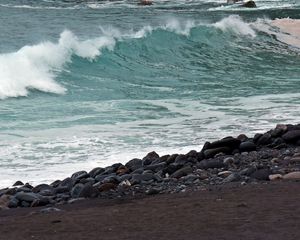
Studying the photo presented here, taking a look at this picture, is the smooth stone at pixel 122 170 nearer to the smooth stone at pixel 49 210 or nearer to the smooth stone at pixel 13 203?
the smooth stone at pixel 13 203

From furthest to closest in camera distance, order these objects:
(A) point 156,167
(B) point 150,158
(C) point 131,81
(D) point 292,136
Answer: (C) point 131,81, (D) point 292,136, (B) point 150,158, (A) point 156,167

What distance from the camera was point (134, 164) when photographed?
35.6ft

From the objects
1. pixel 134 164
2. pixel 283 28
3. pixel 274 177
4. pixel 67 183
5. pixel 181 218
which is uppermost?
pixel 181 218

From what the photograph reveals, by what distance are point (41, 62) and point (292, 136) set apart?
13.6 m

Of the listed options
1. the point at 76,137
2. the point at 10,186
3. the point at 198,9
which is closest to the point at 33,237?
the point at 10,186

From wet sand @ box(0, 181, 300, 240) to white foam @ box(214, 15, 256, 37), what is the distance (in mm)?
27603

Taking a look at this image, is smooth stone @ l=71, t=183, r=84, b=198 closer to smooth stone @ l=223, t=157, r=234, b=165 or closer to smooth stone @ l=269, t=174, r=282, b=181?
smooth stone @ l=223, t=157, r=234, b=165

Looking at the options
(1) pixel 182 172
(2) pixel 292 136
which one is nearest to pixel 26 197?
(1) pixel 182 172

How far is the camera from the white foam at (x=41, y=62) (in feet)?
67.1

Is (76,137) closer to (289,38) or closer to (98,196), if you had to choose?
(98,196)

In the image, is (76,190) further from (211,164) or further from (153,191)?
(211,164)

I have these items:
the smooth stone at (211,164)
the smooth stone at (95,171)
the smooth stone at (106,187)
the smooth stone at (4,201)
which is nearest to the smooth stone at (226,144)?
the smooth stone at (211,164)

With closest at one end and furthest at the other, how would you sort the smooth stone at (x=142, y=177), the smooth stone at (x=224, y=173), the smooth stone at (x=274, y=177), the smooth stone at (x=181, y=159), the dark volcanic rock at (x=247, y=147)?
the smooth stone at (x=274, y=177) → the smooth stone at (x=224, y=173) → the smooth stone at (x=142, y=177) → the smooth stone at (x=181, y=159) → the dark volcanic rock at (x=247, y=147)

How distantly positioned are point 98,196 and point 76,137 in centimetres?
483
